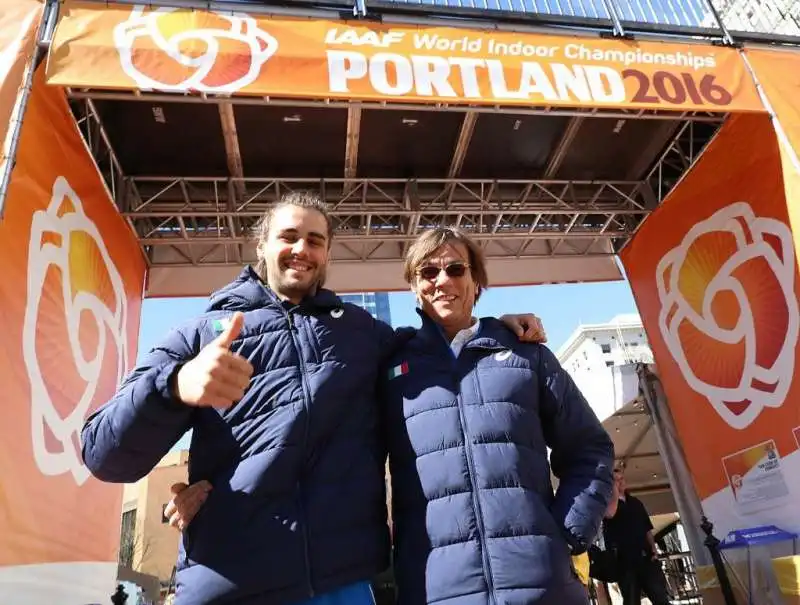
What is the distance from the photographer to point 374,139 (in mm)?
6539

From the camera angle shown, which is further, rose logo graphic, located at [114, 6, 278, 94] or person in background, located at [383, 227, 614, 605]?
rose logo graphic, located at [114, 6, 278, 94]

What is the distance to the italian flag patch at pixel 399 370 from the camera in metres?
1.72

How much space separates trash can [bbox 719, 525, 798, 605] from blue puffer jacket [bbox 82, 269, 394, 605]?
547 centimetres

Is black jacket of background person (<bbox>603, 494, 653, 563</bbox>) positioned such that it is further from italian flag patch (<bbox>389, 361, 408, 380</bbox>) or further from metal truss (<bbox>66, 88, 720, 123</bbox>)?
italian flag patch (<bbox>389, 361, 408, 380</bbox>)

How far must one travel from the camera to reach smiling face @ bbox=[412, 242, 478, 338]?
1914 mm

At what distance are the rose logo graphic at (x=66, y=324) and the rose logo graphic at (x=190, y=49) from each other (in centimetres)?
131

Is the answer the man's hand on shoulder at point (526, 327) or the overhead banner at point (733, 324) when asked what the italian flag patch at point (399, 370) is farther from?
the overhead banner at point (733, 324)

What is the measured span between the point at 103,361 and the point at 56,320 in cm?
104

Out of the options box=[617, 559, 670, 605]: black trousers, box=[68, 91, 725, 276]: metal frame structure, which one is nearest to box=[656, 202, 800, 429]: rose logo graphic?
box=[68, 91, 725, 276]: metal frame structure

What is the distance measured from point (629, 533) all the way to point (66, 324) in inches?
247

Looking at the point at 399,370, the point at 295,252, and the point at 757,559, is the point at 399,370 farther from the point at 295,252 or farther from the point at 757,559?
the point at 757,559

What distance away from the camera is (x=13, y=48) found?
385cm

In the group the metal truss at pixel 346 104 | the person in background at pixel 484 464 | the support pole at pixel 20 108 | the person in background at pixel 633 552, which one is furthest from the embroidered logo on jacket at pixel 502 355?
the person in background at pixel 633 552

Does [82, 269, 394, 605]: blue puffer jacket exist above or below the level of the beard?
below
